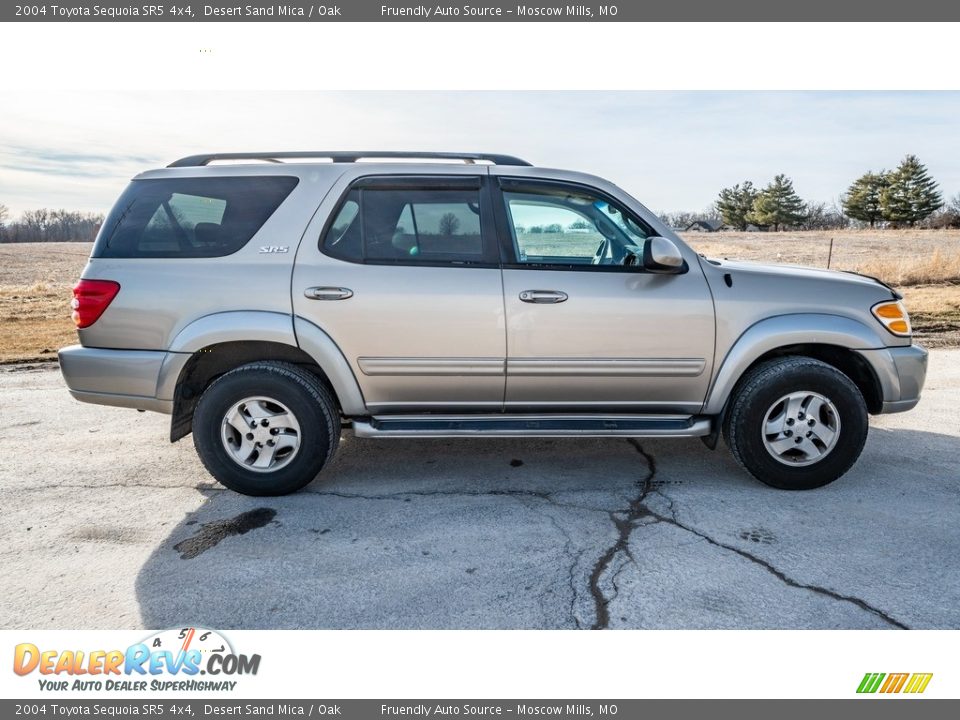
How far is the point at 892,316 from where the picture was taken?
4.04 m

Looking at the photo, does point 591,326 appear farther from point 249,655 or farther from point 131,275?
point 131,275

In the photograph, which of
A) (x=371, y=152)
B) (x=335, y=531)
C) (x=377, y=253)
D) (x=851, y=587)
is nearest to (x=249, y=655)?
(x=335, y=531)

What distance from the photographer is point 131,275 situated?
3.86 meters

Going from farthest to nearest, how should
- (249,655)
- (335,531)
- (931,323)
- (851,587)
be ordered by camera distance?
1. (931,323)
2. (335,531)
3. (851,587)
4. (249,655)

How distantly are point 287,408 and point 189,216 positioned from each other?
1.30 meters

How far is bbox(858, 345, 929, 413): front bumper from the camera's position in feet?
13.1

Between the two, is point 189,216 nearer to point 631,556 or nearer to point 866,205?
point 631,556

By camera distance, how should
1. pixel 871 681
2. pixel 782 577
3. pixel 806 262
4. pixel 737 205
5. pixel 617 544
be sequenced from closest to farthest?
pixel 871 681 → pixel 782 577 → pixel 617 544 → pixel 806 262 → pixel 737 205

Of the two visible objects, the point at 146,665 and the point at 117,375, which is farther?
the point at 117,375

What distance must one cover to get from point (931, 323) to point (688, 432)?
7.63 metres

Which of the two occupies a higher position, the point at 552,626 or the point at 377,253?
the point at 377,253

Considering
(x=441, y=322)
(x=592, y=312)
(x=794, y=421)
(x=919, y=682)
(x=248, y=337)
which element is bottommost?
(x=919, y=682)

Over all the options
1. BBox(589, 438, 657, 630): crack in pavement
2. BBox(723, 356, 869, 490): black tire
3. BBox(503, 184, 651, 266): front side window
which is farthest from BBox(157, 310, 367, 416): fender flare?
BBox(723, 356, 869, 490): black tire

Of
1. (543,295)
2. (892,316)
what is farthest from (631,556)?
(892,316)
